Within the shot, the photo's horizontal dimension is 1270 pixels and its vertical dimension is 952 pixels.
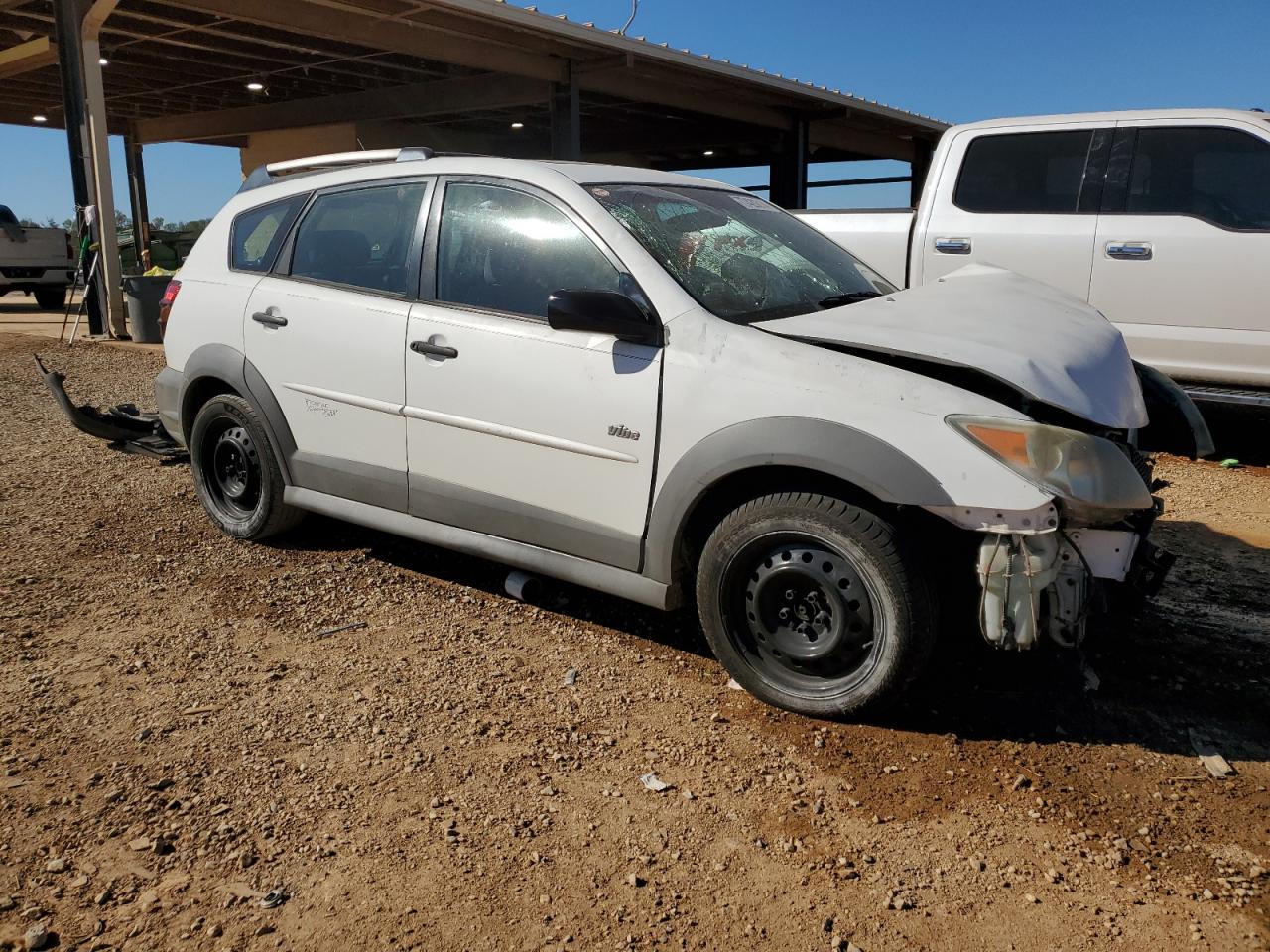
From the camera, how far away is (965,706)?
343 cm

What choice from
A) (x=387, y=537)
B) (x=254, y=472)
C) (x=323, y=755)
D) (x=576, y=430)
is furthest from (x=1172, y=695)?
(x=254, y=472)

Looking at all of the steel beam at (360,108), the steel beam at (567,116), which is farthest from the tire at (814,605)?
the steel beam at (360,108)

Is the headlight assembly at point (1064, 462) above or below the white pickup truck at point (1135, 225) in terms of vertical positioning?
below

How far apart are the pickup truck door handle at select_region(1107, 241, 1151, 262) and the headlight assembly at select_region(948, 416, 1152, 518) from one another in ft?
13.3

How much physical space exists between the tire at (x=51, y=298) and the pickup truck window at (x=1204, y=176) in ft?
62.5

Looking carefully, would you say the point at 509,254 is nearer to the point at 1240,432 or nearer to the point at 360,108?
the point at 1240,432

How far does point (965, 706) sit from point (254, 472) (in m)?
3.36

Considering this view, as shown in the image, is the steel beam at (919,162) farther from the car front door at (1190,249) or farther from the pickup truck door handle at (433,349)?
the pickup truck door handle at (433,349)

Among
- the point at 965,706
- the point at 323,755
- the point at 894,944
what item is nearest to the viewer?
the point at 894,944

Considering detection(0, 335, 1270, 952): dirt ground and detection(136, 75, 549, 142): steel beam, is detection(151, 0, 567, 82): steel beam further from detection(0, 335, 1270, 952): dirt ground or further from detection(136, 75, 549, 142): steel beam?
detection(0, 335, 1270, 952): dirt ground

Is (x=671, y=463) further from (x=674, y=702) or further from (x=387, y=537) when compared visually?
(x=387, y=537)

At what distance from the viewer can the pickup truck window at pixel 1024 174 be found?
22.0 feet

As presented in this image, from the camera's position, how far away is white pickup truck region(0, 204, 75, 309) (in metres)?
18.1

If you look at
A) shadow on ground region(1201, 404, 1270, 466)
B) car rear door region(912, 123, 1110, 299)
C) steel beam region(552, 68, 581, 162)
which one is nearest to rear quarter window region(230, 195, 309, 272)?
car rear door region(912, 123, 1110, 299)
